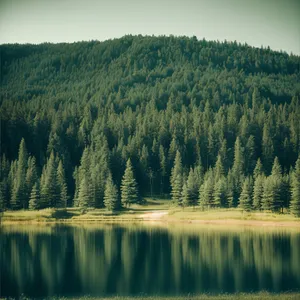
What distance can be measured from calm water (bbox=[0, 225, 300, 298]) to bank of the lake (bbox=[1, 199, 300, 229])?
1384 centimetres

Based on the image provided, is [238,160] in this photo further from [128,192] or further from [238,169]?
[128,192]

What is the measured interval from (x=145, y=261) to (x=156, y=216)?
183 feet

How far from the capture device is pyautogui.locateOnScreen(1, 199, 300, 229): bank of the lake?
112250 mm

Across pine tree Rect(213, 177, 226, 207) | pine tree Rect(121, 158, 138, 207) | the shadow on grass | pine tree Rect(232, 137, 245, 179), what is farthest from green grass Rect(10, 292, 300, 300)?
pine tree Rect(232, 137, 245, 179)

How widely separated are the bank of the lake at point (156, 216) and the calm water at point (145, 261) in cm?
1384

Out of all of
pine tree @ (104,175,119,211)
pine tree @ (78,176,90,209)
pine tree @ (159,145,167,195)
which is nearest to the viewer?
pine tree @ (104,175,119,211)

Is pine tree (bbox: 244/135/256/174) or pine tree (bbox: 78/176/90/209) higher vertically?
pine tree (bbox: 244/135/256/174)

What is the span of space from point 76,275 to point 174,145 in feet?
373

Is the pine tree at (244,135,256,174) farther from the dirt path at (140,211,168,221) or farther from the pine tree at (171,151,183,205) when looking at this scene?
the dirt path at (140,211,168,221)

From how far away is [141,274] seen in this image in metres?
59.8

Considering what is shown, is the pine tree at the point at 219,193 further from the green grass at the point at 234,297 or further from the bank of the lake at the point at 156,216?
the green grass at the point at 234,297

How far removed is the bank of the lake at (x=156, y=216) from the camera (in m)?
112

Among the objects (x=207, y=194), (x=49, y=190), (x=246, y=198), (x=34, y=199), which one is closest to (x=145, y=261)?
(x=246, y=198)

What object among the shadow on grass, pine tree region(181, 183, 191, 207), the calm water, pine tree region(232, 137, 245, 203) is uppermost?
pine tree region(232, 137, 245, 203)
